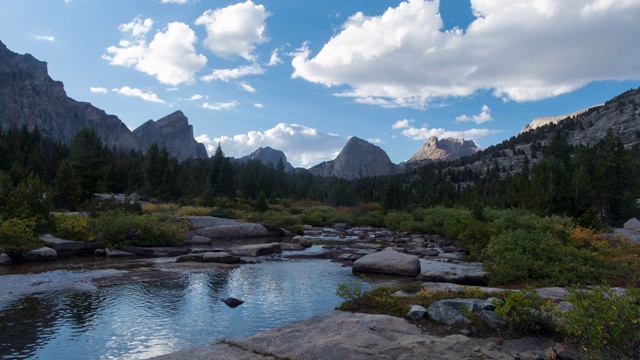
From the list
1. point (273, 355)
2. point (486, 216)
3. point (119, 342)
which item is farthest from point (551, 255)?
point (486, 216)

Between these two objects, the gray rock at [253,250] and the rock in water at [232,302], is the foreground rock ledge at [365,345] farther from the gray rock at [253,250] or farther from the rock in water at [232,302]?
the gray rock at [253,250]

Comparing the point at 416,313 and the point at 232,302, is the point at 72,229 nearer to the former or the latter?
the point at 232,302

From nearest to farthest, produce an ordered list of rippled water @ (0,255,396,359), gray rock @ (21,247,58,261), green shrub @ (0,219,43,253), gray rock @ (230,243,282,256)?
rippled water @ (0,255,396,359) < green shrub @ (0,219,43,253) < gray rock @ (21,247,58,261) < gray rock @ (230,243,282,256)

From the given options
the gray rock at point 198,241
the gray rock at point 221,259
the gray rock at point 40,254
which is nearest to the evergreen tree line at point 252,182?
the gray rock at point 40,254

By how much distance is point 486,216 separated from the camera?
4391 cm

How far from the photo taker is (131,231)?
30375 mm

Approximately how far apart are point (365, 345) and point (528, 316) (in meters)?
3.77

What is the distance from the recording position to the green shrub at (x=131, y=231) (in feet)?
97.0

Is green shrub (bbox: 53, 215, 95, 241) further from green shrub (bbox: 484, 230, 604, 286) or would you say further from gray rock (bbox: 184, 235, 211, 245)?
green shrub (bbox: 484, 230, 604, 286)

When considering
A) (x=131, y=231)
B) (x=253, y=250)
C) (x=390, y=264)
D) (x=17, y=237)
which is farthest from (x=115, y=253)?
(x=390, y=264)

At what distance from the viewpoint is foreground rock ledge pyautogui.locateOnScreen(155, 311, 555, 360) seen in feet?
28.8

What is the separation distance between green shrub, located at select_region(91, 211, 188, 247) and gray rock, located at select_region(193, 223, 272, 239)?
22.0 feet

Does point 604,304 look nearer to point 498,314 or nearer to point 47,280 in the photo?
point 498,314

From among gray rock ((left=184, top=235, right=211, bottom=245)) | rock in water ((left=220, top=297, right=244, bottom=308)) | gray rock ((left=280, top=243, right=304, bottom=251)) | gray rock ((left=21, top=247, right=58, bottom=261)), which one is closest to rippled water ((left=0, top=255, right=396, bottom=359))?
rock in water ((left=220, top=297, right=244, bottom=308))
